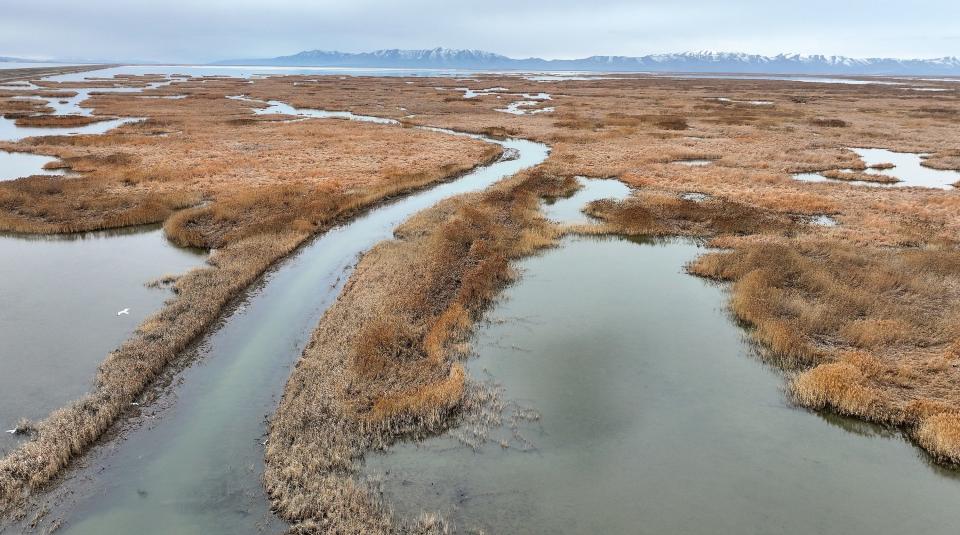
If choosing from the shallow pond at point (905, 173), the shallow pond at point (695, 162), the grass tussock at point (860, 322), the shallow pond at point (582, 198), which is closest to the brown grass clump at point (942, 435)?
the grass tussock at point (860, 322)

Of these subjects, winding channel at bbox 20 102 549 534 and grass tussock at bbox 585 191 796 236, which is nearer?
winding channel at bbox 20 102 549 534

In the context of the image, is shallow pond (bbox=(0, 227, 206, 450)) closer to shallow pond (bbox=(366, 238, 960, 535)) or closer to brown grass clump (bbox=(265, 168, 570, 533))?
brown grass clump (bbox=(265, 168, 570, 533))

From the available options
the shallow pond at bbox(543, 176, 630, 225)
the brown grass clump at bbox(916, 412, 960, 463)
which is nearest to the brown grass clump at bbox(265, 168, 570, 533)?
the shallow pond at bbox(543, 176, 630, 225)

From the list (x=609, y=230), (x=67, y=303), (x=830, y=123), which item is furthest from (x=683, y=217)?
(x=830, y=123)

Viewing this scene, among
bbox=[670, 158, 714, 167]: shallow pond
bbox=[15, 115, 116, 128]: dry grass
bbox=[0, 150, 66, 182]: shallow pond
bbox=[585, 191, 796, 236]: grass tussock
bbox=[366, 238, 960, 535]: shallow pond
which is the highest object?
bbox=[15, 115, 116, 128]: dry grass

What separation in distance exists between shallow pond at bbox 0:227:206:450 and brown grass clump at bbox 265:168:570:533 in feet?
20.7

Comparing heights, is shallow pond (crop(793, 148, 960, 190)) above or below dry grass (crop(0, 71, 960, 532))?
above

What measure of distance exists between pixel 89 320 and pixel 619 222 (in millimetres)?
24537

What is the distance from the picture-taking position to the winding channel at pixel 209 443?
1045 centimetres

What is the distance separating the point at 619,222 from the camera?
29938 millimetres

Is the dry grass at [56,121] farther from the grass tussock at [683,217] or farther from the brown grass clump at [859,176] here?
the brown grass clump at [859,176]

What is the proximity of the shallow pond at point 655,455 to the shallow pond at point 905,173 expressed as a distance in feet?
99.2

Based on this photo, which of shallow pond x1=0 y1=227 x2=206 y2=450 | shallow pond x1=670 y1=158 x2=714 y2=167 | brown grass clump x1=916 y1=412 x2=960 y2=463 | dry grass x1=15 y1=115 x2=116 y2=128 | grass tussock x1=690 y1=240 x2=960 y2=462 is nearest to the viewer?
brown grass clump x1=916 y1=412 x2=960 y2=463

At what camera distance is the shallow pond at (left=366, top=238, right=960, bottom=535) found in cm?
1088
